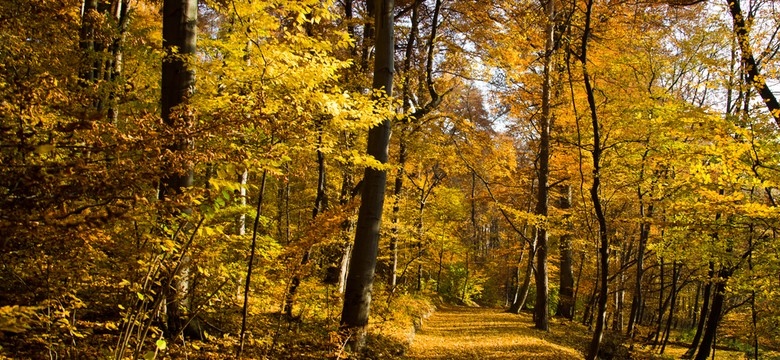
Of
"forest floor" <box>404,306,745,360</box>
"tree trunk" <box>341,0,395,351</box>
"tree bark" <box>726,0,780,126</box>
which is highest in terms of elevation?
"tree bark" <box>726,0,780,126</box>

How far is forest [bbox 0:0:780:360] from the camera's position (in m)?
2.39

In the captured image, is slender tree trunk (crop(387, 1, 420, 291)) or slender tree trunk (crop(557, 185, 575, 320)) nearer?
slender tree trunk (crop(387, 1, 420, 291))

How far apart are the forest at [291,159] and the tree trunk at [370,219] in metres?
0.03

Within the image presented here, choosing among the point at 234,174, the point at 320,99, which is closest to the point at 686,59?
the point at 320,99

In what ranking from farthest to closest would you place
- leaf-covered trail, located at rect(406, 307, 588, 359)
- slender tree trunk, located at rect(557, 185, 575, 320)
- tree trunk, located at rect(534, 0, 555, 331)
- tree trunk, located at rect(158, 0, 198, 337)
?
slender tree trunk, located at rect(557, 185, 575, 320) → tree trunk, located at rect(534, 0, 555, 331) → leaf-covered trail, located at rect(406, 307, 588, 359) → tree trunk, located at rect(158, 0, 198, 337)

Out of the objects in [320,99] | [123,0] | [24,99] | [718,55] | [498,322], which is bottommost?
[498,322]

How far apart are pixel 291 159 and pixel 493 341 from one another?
7706 mm

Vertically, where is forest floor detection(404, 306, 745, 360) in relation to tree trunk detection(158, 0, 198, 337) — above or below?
below

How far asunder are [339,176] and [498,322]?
644cm

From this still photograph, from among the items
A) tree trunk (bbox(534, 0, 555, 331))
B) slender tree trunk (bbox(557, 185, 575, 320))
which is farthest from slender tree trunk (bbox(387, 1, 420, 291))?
slender tree trunk (bbox(557, 185, 575, 320))

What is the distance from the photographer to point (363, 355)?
601 cm

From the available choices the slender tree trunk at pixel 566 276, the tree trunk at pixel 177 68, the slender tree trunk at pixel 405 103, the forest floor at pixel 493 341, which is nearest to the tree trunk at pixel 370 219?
the forest floor at pixel 493 341

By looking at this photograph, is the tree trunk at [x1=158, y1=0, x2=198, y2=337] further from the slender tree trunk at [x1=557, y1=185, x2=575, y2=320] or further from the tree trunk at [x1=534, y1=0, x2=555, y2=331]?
the slender tree trunk at [x1=557, y1=185, x2=575, y2=320]

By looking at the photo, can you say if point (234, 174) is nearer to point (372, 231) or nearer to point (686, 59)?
point (372, 231)
